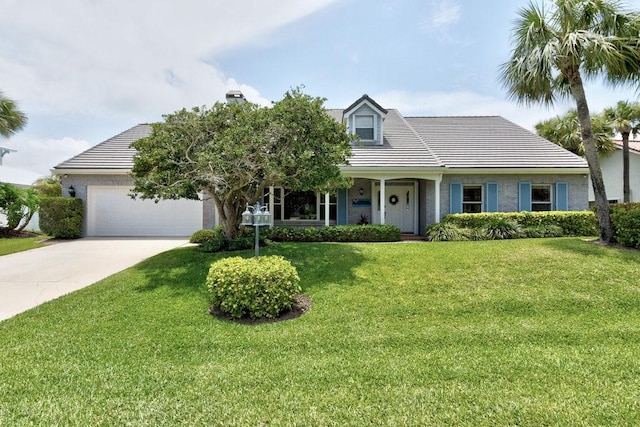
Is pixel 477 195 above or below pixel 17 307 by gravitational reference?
above

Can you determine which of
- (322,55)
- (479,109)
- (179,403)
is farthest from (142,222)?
(479,109)

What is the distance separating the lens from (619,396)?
9.30 feet

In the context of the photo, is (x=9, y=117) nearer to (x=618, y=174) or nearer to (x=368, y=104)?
(x=368, y=104)

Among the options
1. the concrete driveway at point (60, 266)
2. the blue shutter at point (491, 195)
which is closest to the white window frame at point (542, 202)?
the blue shutter at point (491, 195)

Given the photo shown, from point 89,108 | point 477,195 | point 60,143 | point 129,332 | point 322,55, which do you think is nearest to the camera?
point 129,332

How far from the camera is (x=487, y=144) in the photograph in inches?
566

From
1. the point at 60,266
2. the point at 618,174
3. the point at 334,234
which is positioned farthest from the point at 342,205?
the point at 618,174

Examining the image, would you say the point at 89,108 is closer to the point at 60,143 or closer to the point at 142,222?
the point at 142,222

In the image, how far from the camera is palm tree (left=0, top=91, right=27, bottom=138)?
13.7 metres

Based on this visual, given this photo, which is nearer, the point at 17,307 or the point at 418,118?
the point at 17,307

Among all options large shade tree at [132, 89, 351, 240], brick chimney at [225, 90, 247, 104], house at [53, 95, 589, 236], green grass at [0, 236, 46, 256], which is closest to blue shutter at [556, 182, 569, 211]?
house at [53, 95, 589, 236]

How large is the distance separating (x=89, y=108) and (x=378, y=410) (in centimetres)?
1528

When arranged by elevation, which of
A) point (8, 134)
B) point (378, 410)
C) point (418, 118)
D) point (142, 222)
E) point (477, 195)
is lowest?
point (378, 410)

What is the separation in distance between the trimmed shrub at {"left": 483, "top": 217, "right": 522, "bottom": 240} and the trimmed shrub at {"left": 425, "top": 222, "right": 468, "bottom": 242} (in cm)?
91
